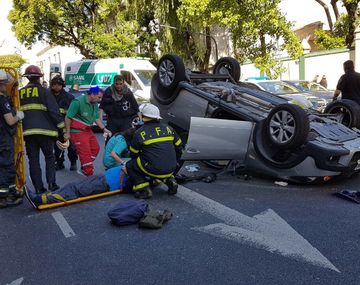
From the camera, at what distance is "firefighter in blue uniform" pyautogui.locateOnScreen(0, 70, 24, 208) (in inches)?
195

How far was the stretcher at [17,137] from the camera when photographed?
5.19 m

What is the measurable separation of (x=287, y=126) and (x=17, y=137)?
3.36 m

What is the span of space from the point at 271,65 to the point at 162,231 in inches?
553

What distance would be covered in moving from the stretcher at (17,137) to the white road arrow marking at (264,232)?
86.4 inches

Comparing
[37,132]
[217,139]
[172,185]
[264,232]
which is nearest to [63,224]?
[37,132]

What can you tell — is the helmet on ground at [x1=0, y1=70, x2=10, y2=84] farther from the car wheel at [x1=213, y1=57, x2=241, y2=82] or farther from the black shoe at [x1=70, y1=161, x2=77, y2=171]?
the car wheel at [x1=213, y1=57, x2=241, y2=82]

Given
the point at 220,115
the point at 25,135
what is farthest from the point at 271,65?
the point at 25,135

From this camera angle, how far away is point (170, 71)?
716cm

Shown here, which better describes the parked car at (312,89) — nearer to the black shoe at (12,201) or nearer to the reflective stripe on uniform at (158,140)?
the reflective stripe on uniform at (158,140)

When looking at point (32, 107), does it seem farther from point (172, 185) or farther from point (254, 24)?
point (254, 24)

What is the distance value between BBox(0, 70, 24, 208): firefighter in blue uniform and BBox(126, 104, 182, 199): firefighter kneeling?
139 cm

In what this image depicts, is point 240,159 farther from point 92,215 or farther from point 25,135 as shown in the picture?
point 25,135

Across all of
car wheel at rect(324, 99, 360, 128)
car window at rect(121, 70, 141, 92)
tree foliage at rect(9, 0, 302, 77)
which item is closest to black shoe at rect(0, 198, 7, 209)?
car wheel at rect(324, 99, 360, 128)

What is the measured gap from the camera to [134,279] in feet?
10.6
